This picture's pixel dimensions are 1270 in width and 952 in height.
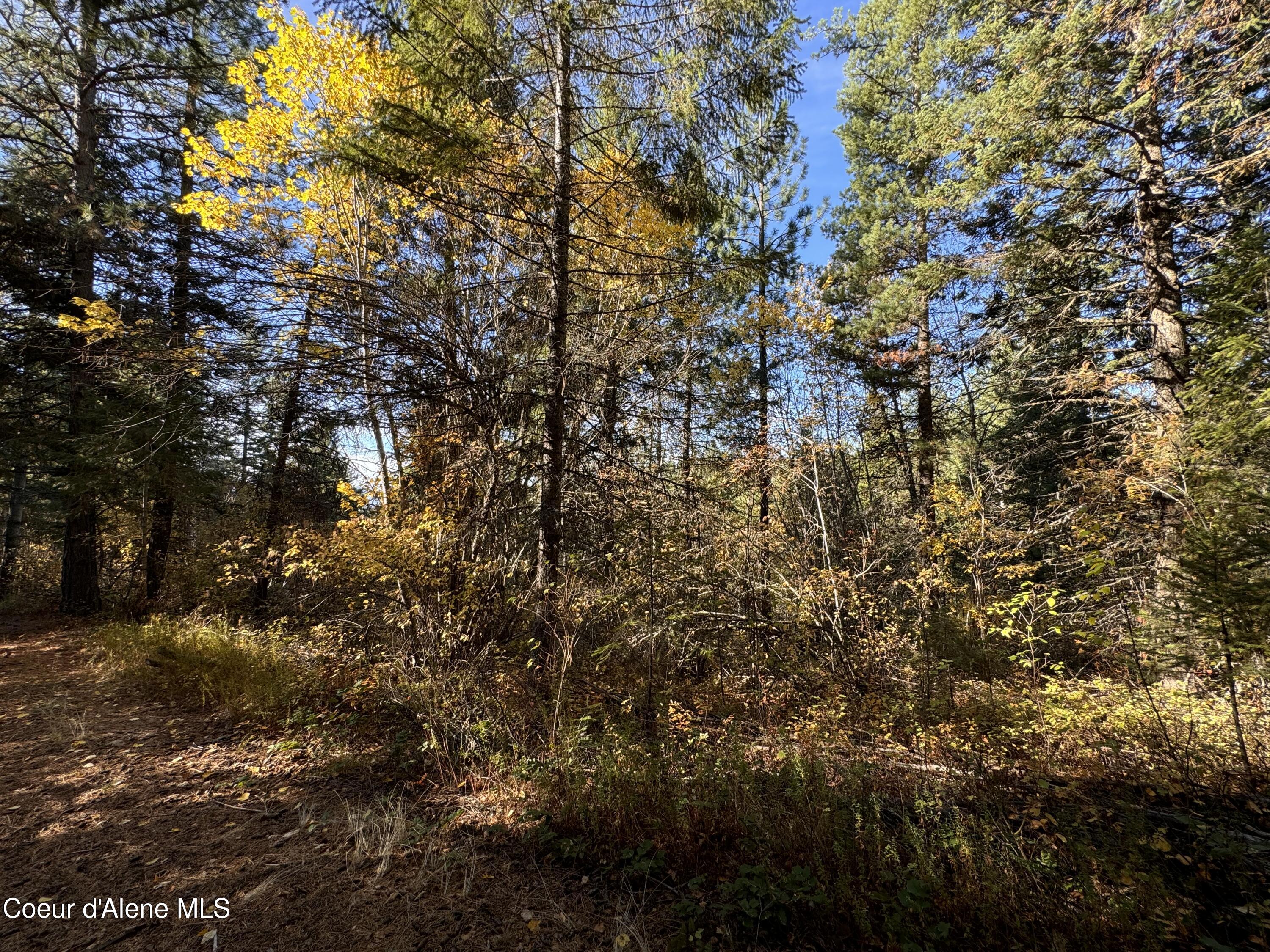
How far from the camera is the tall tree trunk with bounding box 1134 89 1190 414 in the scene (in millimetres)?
5840

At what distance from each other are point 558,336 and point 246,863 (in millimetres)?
4602

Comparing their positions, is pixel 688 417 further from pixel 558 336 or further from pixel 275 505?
pixel 275 505

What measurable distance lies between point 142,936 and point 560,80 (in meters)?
7.05

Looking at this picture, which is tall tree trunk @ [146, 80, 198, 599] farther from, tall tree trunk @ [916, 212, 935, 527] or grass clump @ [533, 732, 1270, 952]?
tall tree trunk @ [916, 212, 935, 527]

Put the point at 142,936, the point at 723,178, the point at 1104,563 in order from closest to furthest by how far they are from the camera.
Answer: the point at 142,936, the point at 1104,563, the point at 723,178

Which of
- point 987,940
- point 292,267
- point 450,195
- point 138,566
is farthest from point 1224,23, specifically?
point 138,566

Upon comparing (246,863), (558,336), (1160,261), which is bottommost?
(246,863)

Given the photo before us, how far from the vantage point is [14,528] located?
12.7 m

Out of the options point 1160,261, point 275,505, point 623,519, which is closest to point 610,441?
point 623,519

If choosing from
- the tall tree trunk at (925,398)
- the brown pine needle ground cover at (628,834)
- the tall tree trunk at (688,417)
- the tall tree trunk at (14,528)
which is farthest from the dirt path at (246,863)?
the tall tree trunk at (14,528)

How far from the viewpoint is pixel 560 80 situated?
16.1 feet

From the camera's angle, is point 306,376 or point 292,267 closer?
point 292,267

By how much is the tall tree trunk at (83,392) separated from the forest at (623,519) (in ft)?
0.39

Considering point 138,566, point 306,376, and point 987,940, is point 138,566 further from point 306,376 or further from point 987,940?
point 987,940
